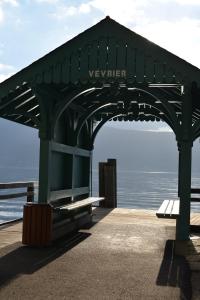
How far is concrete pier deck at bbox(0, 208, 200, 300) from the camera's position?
6707mm

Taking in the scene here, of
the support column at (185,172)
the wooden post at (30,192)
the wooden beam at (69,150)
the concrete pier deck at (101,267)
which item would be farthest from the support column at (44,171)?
the wooden post at (30,192)

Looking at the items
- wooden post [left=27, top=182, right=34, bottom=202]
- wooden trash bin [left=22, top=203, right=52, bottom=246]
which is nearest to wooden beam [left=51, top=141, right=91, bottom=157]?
wooden trash bin [left=22, top=203, right=52, bottom=246]

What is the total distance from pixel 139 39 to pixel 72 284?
5.58 m

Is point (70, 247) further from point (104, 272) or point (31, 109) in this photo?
point (31, 109)

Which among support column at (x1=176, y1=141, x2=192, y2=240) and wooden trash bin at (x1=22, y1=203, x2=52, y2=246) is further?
support column at (x1=176, y1=141, x2=192, y2=240)

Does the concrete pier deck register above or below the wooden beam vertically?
below

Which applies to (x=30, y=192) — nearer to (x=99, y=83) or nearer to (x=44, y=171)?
(x=44, y=171)

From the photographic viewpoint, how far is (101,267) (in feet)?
27.1

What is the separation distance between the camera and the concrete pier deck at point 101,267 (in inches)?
264

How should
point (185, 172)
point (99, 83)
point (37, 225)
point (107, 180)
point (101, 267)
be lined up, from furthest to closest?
1. point (107, 180)
2. point (185, 172)
3. point (99, 83)
4. point (37, 225)
5. point (101, 267)

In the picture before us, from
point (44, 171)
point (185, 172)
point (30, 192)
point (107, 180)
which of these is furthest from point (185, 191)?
point (107, 180)

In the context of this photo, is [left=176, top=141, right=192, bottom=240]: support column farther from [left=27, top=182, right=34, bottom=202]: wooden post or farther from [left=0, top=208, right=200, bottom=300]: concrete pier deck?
[left=27, top=182, right=34, bottom=202]: wooden post

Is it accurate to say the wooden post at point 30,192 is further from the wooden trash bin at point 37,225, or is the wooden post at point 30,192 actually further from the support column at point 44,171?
the wooden trash bin at point 37,225

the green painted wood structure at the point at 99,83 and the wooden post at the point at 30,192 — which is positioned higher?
the green painted wood structure at the point at 99,83
